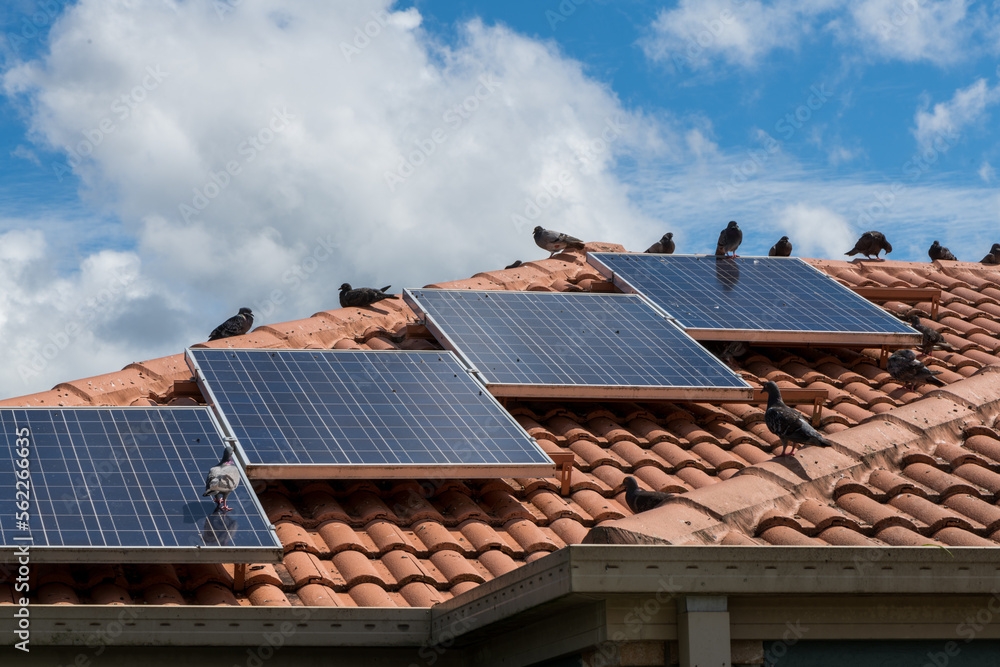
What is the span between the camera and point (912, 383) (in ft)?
42.0

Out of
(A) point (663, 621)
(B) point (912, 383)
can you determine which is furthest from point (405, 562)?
(B) point (912, 383)

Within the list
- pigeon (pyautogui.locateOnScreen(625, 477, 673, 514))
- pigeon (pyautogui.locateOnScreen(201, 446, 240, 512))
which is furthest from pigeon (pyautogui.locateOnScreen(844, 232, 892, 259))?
pigeon (pyautogui.locateOnScreen(201, 446, 240, 512))

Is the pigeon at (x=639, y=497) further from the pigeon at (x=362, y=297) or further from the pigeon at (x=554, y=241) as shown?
the pigeon at (x=554, y=241)

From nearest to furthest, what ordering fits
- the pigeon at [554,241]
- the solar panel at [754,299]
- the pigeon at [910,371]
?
the pigeon at [910,371], the solar panel at [754,299], the pigeon at [554,241]

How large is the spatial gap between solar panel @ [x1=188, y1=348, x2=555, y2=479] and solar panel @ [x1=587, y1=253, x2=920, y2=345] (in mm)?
3404

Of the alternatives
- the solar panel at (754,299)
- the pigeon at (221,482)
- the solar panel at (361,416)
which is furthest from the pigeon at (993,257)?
the pigeon at (221,482)

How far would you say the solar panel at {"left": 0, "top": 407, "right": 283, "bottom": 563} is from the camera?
7.91 m

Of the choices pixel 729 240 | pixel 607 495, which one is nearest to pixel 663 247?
pixel 729 240

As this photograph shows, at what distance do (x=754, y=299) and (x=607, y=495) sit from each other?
500cm

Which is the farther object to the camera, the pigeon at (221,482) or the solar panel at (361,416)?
the solar panel at (361,416)

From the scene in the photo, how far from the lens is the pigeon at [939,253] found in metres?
18.8

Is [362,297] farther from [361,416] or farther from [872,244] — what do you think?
[872,244]

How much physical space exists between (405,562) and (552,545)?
110 centimetres

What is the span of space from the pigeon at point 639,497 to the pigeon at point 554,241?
→ 7.31 m
